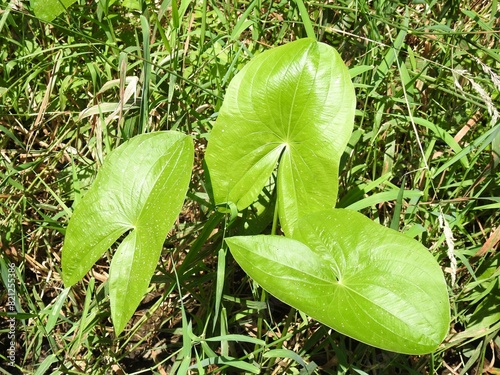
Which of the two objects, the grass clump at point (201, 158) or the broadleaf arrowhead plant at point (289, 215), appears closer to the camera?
the broadleaf arrowhead plant at point (289, 215)

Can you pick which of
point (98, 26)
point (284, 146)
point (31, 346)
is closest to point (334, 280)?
point (284, 146)

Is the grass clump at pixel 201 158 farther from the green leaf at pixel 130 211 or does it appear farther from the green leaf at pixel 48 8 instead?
the green leaf at pixel 130 211

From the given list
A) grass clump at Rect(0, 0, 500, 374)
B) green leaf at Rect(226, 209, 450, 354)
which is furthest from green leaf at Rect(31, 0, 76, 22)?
green leaf at Rect(226, 209, 450, 354)

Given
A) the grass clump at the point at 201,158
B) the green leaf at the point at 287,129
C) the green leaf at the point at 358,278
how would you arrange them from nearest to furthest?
the green leaf at the point at 358,278 < the green leaf at the point at 287,129 < the grass clump at the point at 201,158

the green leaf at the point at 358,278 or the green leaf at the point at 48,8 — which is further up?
the green leaf at the point at 48,8

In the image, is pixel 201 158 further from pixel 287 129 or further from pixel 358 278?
pixel 358 278

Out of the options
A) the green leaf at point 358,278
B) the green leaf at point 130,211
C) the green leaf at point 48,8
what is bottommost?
the green leaf at point 358,278

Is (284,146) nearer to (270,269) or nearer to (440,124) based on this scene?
(270,269)

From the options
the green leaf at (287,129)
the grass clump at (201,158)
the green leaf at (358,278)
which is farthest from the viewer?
the grass clump at (201,158)

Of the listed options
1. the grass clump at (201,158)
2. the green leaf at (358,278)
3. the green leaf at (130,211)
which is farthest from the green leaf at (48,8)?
the green leaf at (358,278)
